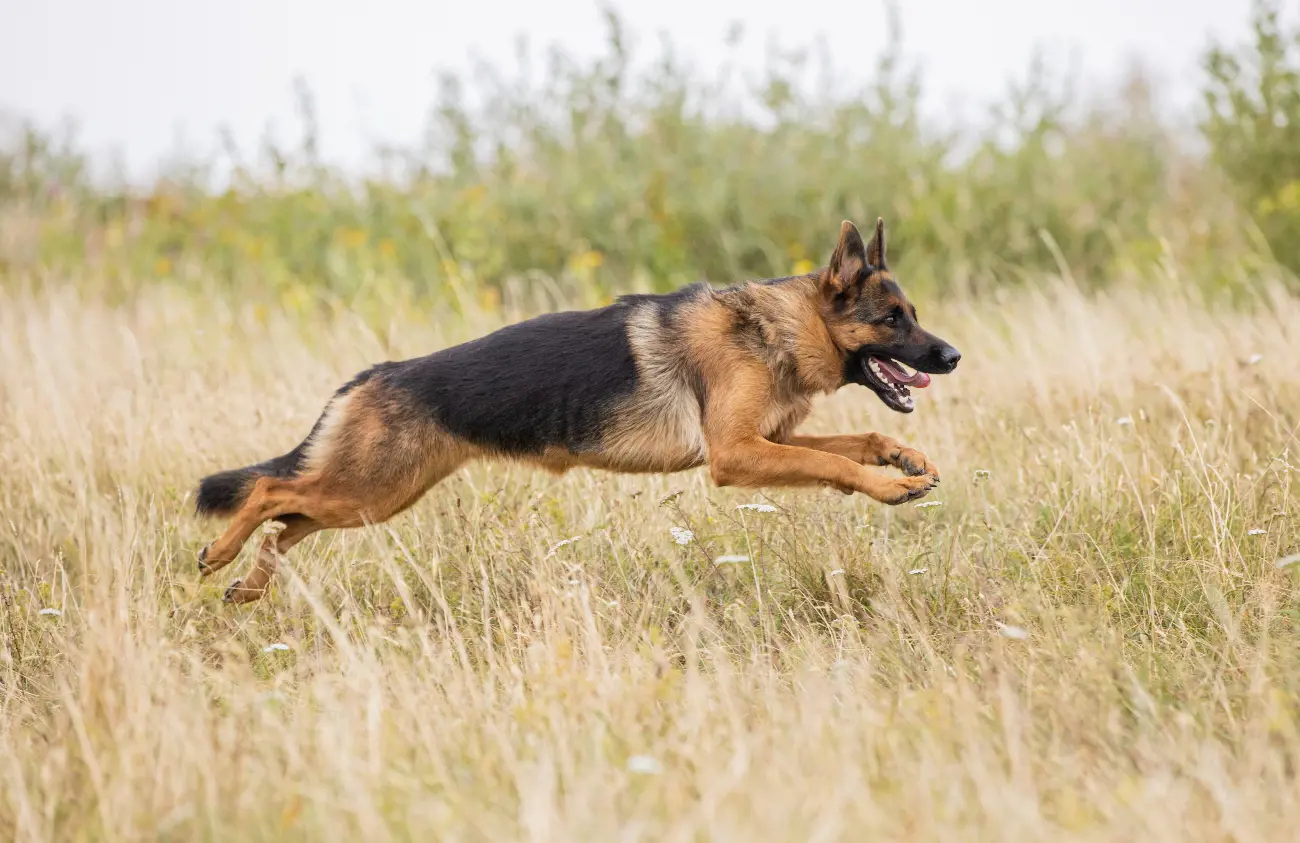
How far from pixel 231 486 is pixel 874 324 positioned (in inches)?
117

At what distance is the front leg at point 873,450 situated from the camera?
4953 mm

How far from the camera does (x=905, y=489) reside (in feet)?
15.0

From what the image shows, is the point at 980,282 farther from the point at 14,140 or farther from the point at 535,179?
the point at 14,140

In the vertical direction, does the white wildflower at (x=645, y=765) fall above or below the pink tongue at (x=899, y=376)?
below

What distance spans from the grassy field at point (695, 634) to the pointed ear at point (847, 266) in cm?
96

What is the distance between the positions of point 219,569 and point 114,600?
1.15m

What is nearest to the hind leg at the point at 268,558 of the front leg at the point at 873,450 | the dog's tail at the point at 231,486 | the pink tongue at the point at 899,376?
the dog's tail at the point at 231,486

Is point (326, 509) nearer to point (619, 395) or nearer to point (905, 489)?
point (619, 395)

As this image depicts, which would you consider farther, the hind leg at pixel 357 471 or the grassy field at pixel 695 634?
the hind leg at pixel 357 471

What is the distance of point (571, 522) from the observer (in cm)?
555

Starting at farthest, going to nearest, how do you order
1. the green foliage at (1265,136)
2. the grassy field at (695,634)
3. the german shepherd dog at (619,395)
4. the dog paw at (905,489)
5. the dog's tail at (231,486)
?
the green foliage at (1265,136) → the dog's tail at (231,486) → the german shepherd dog at (619,395) → the dog paw at (905,489) → the grassy field at (695,634)

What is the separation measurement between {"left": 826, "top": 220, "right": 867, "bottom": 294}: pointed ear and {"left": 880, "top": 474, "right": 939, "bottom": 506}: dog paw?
3.25 ft

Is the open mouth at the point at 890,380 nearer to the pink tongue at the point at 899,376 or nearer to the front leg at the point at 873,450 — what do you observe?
the pink tongue at the point at 899,376

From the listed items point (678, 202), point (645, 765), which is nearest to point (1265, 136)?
point (678, 202)
